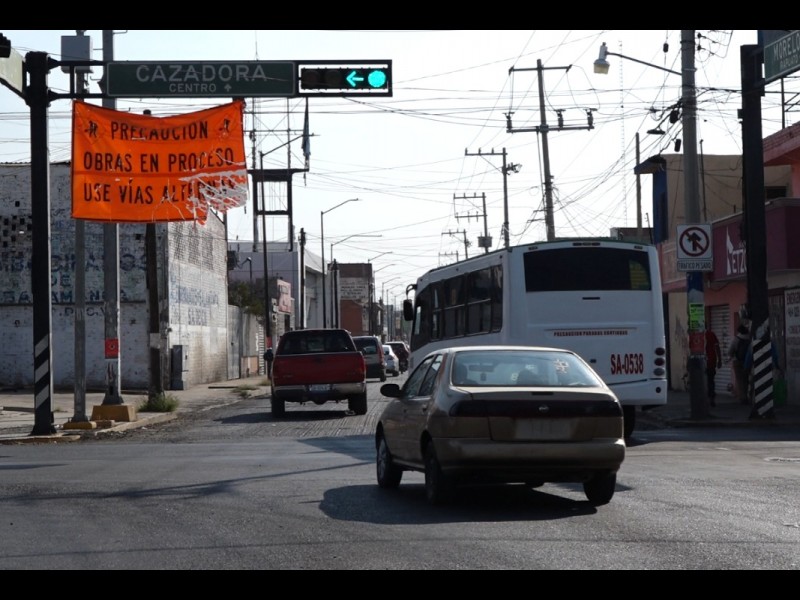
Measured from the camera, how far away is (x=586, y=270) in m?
22.7

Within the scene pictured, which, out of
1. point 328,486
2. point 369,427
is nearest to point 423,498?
point 328,486

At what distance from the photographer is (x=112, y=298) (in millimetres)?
27062

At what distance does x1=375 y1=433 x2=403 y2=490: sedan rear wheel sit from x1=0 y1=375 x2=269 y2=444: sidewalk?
34.4 ft

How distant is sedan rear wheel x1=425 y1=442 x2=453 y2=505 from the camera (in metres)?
12.7

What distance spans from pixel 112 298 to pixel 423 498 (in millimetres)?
14849

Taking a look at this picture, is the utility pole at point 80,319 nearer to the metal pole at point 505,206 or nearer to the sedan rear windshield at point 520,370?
the sedan rear windshield at point 520,370

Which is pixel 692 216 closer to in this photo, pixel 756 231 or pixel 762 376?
pixel 756 231

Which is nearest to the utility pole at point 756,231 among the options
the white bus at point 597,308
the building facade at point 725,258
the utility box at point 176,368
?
the building facade at point 725,258

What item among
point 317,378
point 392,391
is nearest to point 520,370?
point 392,391

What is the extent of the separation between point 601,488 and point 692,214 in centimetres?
1462

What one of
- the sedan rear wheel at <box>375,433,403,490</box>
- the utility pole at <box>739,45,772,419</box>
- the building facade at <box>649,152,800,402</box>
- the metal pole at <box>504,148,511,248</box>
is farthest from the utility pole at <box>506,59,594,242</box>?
the sedan rear wheel at <box>375,433,403,490</box>

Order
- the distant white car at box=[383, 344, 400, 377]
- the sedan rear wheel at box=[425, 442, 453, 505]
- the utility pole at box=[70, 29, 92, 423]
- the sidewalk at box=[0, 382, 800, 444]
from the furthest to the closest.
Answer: the distant white car at box=[383, 344, 400, 377] → the utility pole at box=[70, 29, 92, 423] → the sidewalk at box=[0, 382, 800, 444] → the sedan rear wheel at box=[425, 442, 453, 505]

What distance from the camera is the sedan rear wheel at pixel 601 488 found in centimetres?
1276

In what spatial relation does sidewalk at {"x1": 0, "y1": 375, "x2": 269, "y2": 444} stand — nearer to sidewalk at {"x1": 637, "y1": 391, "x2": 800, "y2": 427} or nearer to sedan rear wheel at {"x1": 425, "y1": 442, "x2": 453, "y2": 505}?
sidewalk at {"x1": 637, "y1": 391, "x2": 800, "y2": 427}
